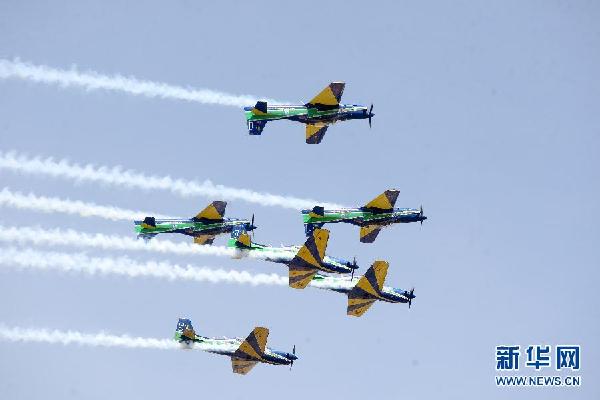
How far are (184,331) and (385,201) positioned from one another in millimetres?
24012

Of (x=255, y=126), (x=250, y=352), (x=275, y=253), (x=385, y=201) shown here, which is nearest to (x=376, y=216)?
(x=385, y=201)

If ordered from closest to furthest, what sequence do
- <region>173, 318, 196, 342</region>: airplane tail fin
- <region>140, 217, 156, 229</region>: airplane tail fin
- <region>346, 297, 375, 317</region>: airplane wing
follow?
<region>140, 217, 156, 229</region>: airplane tail fin → <region>173, 318, 196, 342</region>: airplane tail fin → <region>346, 297, 375, 317</region>: airplane wing

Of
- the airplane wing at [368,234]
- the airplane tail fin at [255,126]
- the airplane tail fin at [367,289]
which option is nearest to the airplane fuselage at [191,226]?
the airplane tail fin at [255,126]

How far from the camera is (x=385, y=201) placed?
545 feet

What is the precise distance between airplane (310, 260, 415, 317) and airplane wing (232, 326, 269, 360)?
8318 millimetres

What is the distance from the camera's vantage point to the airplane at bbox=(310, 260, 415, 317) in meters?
164

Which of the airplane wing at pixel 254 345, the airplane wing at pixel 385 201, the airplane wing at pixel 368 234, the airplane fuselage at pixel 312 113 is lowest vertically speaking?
the airplane wing at pixel 254 345

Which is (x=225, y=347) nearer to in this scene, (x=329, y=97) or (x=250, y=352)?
(x=250, y=352)

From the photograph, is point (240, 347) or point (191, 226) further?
point (191, 226)

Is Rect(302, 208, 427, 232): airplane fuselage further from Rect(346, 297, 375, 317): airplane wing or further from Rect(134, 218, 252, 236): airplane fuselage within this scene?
Rect(134, 218, 252, 236): airplane fuselage

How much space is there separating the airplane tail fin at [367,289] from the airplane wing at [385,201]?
6.01 m

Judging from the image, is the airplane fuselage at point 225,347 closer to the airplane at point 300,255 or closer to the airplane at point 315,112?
the airplane at point 300,255

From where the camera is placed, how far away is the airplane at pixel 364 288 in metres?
164

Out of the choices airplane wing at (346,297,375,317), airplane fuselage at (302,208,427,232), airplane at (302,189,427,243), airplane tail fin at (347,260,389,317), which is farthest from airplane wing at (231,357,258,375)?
airplane fuselage at (302,208,427,232)
